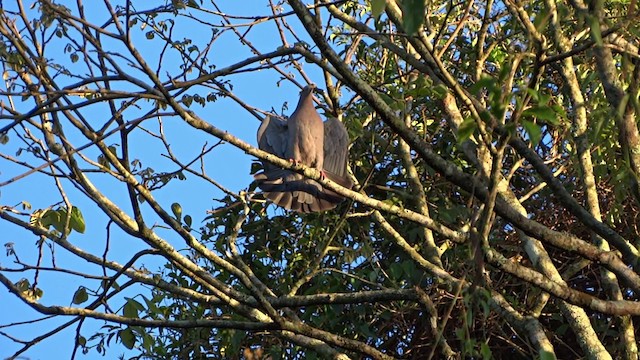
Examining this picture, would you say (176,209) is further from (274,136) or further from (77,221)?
(274,136)

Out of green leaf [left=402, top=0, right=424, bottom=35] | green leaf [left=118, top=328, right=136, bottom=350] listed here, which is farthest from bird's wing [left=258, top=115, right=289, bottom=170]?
green leaf [left=402, top=0, right=424, bottom=35]

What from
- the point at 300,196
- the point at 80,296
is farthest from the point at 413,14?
the point at 300,196

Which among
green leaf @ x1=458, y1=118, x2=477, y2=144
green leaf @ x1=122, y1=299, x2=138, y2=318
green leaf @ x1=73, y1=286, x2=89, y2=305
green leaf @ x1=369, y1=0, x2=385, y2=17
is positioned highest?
green leaf @ x1=73, y1=286, x2=89, y2=305

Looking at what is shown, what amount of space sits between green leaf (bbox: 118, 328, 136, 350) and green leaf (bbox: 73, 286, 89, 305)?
209 millimetres

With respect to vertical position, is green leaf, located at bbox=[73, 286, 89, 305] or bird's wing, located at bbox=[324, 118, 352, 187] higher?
bird's wing, located at bbox=[324, 118, 352, 187]

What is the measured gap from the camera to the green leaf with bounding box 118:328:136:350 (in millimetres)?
4227

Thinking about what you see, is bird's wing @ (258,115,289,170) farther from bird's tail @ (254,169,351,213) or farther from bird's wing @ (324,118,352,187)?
bird's tail @ (254,169,351,213)

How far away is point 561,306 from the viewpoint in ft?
15.7

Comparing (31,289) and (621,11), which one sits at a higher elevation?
(621,11)

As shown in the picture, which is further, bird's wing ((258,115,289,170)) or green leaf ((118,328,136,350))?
bird's wing ((258,115,289,170))

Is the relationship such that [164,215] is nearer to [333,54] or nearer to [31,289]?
[31,289]

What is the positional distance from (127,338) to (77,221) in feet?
1.91

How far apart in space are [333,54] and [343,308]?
2495mm

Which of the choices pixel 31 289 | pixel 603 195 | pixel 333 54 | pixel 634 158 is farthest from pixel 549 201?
pixel 31 289
